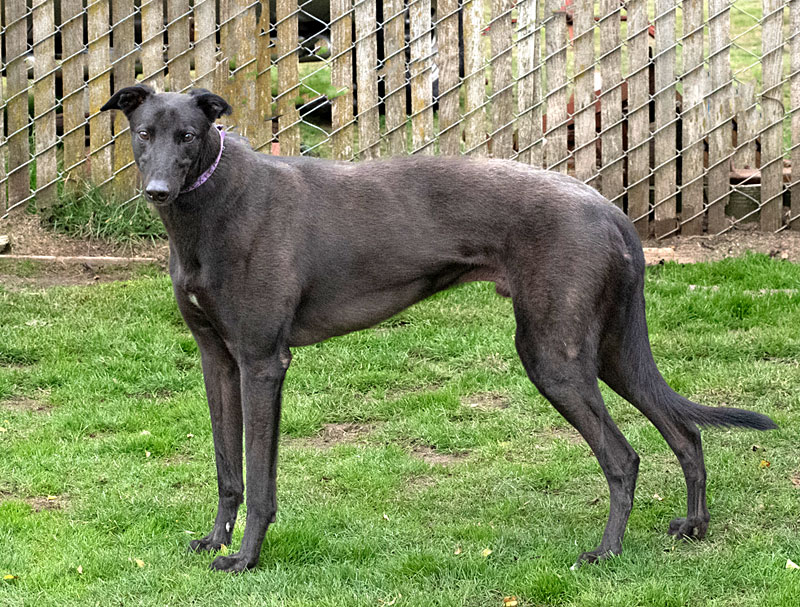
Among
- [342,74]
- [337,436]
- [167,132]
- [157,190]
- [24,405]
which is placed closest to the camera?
[157,190]

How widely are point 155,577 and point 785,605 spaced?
2257 millimetres

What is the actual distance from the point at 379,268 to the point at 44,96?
4.34m

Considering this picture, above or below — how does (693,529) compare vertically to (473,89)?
below

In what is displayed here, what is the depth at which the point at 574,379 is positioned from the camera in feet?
13.6

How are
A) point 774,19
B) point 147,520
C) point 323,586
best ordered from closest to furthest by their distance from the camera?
point 323,586
point 147,520
point 774,19

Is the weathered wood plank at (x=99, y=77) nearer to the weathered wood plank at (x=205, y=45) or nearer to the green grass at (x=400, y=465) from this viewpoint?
the weathered wood plank at (x=205, y=45)

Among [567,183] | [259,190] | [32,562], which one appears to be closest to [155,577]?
[32,562]

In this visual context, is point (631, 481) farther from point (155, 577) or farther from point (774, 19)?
point (774, 19)

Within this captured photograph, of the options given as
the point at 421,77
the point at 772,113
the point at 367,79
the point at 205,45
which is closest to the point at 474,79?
the point at 421,77

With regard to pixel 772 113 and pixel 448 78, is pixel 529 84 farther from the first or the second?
pixel 772 113

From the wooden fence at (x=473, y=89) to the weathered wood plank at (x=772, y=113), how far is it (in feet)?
0.03

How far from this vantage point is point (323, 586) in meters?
4.05

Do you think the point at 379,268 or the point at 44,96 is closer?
the point at 379,268

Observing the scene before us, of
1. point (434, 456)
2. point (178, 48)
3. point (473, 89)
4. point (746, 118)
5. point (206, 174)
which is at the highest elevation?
point (206, 174)
